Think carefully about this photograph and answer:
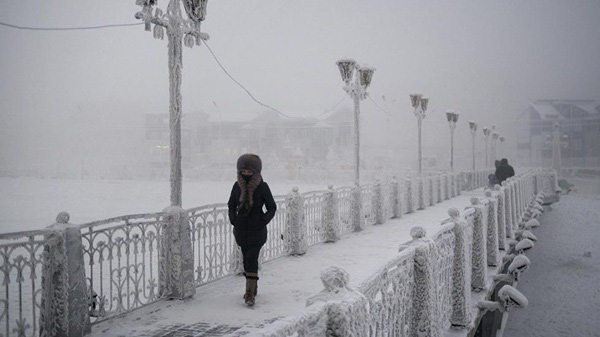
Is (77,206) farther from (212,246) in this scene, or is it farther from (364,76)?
(212,246)

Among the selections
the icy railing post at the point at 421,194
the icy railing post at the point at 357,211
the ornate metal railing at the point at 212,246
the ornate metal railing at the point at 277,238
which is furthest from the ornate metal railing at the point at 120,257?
the icy railing post at the point at 421,194

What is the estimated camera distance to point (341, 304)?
2475mm

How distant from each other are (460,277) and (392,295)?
8.57ft

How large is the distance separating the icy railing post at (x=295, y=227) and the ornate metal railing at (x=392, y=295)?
6.28m

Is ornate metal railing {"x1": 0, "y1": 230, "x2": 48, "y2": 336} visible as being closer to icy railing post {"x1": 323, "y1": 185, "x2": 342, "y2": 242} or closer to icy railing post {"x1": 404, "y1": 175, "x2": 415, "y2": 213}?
icy railing post {"x1": 323, "y1": 185, "x2": 342, "y2": 242}

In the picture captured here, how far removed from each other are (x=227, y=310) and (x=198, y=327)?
2.55 ft

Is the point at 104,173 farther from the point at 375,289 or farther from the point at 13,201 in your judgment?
the point at 375,289

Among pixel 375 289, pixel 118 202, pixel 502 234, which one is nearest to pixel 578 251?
pixel 502 234

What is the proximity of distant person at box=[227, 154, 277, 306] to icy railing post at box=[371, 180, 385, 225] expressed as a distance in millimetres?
9604

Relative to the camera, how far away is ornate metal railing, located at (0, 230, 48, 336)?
4.86 m

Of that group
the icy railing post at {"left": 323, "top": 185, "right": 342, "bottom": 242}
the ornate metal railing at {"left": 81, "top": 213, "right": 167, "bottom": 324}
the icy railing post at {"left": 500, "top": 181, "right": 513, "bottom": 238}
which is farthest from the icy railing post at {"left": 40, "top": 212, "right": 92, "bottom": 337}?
the icy railing post at {"left": 500, "top": 181, "right": 513, "bottom": 238}

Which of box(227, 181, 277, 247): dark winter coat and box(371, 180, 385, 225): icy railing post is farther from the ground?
box(227, 181, 277, 247): dark winter coat

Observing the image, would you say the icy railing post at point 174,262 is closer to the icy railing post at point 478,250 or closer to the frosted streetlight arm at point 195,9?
the frosted streetlight arm at point 195,9

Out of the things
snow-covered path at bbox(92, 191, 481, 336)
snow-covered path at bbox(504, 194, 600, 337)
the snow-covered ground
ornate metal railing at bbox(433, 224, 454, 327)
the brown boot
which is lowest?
snow-covered path at bbox(504, 194, 600, 337)
